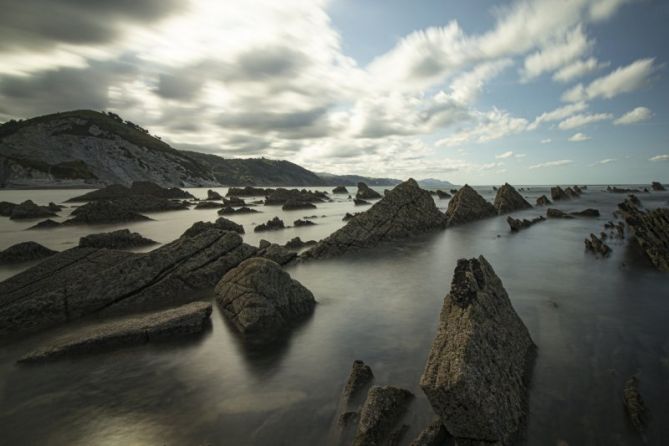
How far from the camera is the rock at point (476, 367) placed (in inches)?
227

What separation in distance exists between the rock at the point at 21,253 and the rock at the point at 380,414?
23.2 meters

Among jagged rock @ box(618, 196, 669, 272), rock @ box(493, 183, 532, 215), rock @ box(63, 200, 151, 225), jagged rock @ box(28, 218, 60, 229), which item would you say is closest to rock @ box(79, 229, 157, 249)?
jagged rock @ box(28, 218, 60, 229)

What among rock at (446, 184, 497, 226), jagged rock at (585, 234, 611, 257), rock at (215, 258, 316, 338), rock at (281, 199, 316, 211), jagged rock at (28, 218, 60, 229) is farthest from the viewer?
rock at (281, 199, 316, 211)

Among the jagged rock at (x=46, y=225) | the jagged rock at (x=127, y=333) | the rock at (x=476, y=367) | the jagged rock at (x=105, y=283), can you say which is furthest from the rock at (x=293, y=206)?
the rock at (x=476, y=367)

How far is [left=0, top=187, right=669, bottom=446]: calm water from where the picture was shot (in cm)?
687

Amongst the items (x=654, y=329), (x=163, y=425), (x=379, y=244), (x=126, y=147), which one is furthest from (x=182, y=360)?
(x=126, y=147)

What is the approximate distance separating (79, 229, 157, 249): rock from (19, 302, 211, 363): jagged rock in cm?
1283

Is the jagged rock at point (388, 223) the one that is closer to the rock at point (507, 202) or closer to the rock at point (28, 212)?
the rock at point (507, 202)

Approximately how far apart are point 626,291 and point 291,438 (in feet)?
56.3

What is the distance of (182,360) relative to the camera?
9766 millimetres

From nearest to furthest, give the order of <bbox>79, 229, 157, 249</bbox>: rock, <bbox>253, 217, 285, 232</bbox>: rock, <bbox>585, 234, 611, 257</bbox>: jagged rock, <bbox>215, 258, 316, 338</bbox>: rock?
1. <bbox>215, 258, 316, 338</bbox>: rock
2. <bbox>79, 229, 157, 249</bbox>: rock
3. <bbox>585, 234, 611, 257</bbox>: jagged rock
4. <bbox>253, 217, 285, 232</bbox>: rock

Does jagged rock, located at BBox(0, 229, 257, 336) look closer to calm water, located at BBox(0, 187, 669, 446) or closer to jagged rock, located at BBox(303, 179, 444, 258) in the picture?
calm water, located at BBox(0, 187, 669, 446)

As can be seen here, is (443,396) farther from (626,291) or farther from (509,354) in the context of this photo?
(626,291)

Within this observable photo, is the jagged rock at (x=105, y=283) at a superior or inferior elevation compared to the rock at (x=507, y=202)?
inferior
